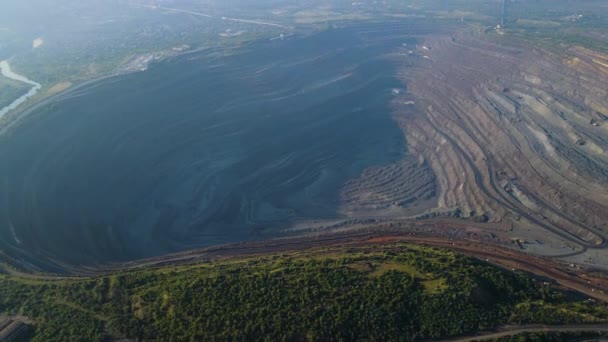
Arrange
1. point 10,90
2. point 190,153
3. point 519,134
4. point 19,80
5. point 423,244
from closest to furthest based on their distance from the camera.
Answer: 1. point 423,244
2. point 519,134
3. point 190,153
4. point 10,90
5. point 19,80

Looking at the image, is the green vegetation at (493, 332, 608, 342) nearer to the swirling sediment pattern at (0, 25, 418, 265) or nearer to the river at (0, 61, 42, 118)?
the swirling sediment pattern at (0, 25, 418, 265)

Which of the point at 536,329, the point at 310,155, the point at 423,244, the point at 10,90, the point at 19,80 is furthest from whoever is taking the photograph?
the point at 19,80

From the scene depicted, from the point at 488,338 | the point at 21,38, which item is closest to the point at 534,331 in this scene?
the point at 488,338

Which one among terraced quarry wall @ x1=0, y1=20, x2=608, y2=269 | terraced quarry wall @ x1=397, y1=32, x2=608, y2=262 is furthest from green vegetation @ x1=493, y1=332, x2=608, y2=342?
terraced quarry wall @ x1=397, y1=32, x2=608, y2=262

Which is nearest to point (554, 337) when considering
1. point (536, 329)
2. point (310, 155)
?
point (536, 329)

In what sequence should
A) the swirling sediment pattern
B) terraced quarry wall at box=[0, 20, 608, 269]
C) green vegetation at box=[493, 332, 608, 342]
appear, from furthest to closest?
the swirling sediment pattern
terraced quarry wall at box=[0, 20, 608, 269]
green vegetation at box=[493, 332, 608, 342]

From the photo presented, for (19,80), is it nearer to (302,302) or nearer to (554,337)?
(302,302)

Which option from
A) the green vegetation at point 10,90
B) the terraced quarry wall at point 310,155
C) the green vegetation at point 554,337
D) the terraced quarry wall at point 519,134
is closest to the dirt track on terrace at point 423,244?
the terraced quarry wall at point 310,155
